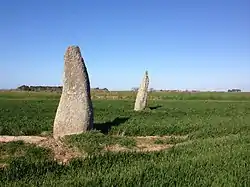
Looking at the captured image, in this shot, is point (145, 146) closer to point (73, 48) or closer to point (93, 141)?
point (93, 141)

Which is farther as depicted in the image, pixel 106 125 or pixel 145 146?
pixel 106 125

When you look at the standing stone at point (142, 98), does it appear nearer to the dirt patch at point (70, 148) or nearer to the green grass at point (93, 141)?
the dirt patch at point (70, 148)

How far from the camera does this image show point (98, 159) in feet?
37.9

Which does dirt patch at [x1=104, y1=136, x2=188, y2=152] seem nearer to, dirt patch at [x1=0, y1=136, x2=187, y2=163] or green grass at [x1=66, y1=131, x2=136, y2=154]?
dirt patch at [x1=0, y1=136, x2=187, y2=163]

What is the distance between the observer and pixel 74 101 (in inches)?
698

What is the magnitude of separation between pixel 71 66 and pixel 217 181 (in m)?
10.7

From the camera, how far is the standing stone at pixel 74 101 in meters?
17.6

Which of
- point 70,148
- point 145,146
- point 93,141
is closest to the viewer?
point 70,148

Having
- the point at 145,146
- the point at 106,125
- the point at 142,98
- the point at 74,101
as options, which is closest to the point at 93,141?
the point at 145,146

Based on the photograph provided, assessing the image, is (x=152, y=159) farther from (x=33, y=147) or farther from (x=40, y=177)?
(x=33, y=147)

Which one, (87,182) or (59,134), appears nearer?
(87,182)

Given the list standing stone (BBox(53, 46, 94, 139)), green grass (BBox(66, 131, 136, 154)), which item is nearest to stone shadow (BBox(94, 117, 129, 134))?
standing stone (BBox(53, 46, 94, 139))

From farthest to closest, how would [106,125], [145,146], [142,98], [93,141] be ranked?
[142,98] < [106,125] < [145,146] < [93,141]

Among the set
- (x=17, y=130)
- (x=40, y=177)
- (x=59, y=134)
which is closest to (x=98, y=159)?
(x=40, y=177)
